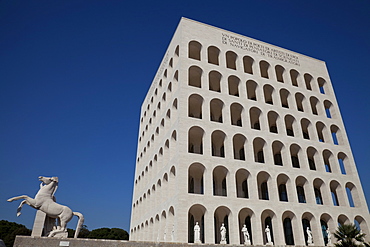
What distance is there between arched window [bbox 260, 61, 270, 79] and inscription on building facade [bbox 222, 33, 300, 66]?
1106 millimetres

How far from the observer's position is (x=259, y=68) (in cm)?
3148

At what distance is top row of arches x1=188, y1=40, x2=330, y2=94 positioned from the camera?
30.5 metres

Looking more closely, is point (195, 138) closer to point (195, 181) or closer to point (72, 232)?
point (195, 181)

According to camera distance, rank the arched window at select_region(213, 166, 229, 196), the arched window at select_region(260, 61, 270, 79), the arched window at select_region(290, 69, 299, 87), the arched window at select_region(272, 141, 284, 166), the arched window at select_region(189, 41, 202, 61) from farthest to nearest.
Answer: the arched window at select_region(290, 69, 299, 87), the arched window at select_region(260, 61, 270, 79), the arched window at select_region(189, 41, 202, 61), the arched window at select_region(272, 141, 284, 166), the arched window at select_region(213, 166, 229, 196)

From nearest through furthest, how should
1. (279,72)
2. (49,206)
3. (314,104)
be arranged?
(49,206), (314,104), (279,72)

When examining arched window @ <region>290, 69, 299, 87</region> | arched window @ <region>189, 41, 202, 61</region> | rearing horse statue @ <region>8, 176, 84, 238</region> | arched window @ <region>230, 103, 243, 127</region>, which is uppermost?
arched window @ <region>189, 41, 202, 61</region>

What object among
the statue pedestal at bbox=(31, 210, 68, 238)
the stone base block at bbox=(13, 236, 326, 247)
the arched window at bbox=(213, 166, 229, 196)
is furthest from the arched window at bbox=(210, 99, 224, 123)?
the statue pedestal at bbox=(31, 210, 68, 238)

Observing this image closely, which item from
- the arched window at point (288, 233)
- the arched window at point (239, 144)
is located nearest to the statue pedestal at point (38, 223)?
the arched window at point (239, 144)

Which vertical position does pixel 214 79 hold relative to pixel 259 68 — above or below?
below

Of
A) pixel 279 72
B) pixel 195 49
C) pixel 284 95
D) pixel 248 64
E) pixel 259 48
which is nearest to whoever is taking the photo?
pixel 195 49

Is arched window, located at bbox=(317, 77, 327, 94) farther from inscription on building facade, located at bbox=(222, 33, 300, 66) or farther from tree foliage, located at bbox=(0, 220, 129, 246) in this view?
tree foliage, located at bbox=(0, 220, 129, 246)

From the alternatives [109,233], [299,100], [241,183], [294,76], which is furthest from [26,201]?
[109,233]

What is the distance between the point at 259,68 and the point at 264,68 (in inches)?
73.2

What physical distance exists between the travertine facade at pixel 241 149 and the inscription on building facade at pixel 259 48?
14 centimetres
